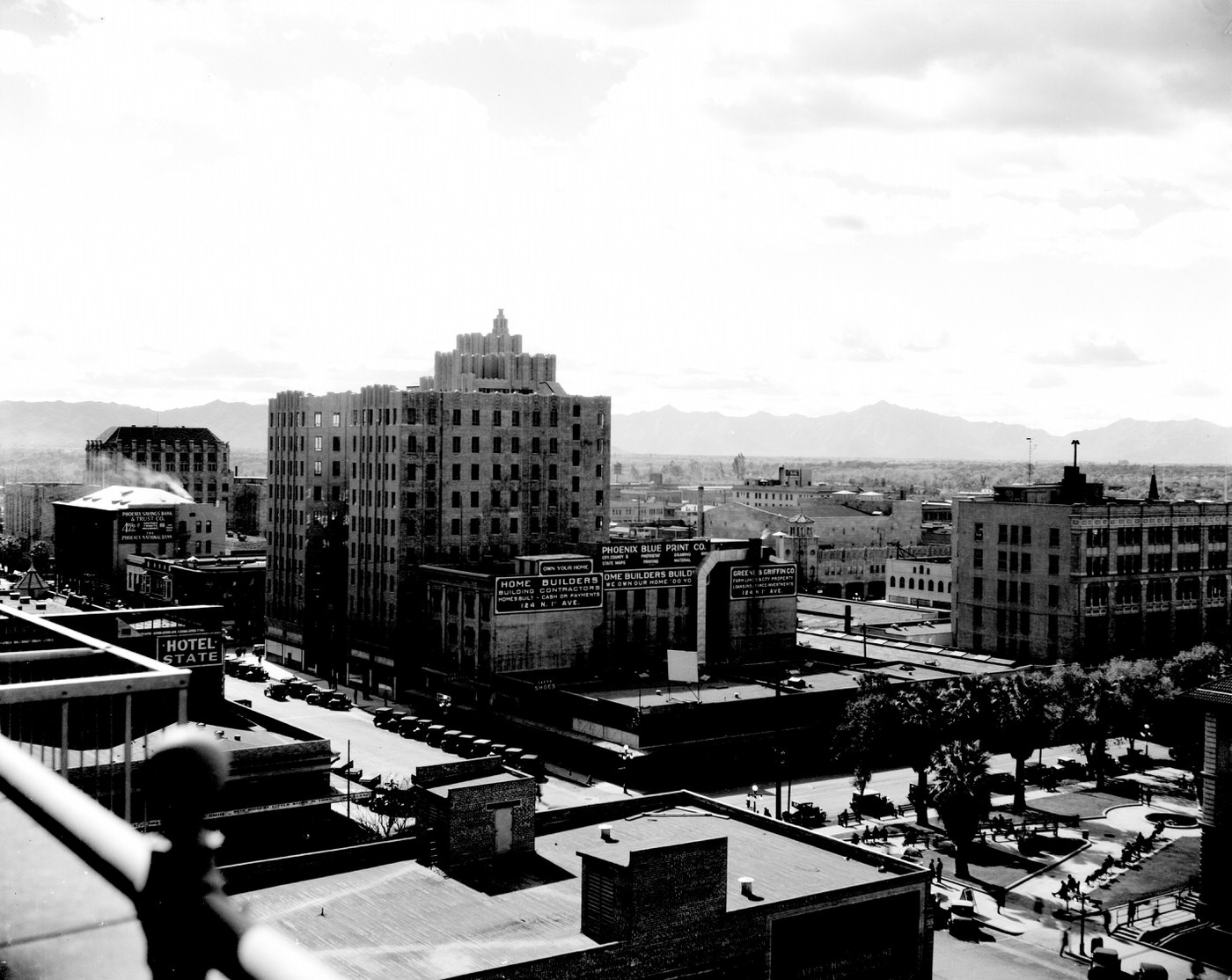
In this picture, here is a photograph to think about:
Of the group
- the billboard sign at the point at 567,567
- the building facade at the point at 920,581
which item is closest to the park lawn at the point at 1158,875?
the billboard sign at the point at 567,567

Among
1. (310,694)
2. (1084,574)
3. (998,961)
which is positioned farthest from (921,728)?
(310,694)

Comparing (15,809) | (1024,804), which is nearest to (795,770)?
(1024,804)

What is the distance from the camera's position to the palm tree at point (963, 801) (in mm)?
52344

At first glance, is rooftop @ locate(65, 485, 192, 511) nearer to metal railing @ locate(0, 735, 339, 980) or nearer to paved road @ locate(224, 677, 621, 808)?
paved road @ locate(224, 677, 621, 808)

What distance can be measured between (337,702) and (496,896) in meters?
57.0

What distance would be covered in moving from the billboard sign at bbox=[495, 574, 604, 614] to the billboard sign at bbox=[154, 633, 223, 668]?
20.3m

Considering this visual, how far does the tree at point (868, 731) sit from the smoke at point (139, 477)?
155170 mm

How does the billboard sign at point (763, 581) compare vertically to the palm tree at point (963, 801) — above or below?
above

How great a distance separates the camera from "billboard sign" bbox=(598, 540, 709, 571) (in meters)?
83.6

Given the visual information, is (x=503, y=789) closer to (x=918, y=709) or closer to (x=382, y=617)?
(x=918, y=709)

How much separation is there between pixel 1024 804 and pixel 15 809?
2579 inches

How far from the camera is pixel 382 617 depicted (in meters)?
94.4

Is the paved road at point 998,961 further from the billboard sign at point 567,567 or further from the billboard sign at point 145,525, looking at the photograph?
the billboard sign at point 145,525

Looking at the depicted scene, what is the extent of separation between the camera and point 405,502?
3703 inches
